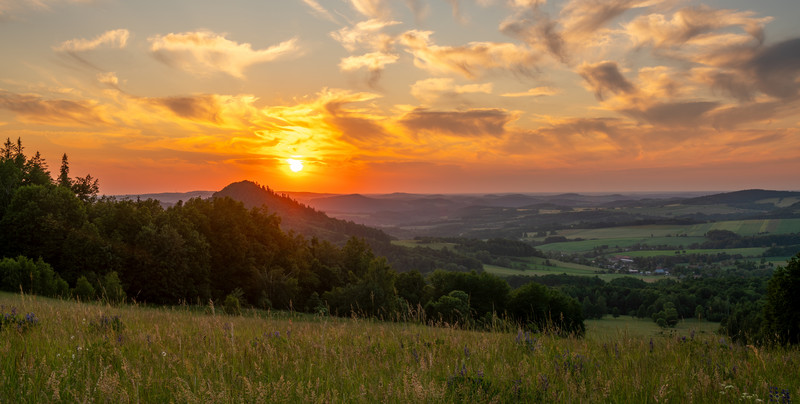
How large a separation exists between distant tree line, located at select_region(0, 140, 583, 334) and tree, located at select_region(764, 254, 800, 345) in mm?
19583

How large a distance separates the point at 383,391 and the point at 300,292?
64.4m

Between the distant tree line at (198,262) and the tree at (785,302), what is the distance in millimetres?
19583

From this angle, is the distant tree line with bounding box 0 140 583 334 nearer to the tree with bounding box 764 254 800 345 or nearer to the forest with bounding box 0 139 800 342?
the forest with bounding box 0 139 800 342

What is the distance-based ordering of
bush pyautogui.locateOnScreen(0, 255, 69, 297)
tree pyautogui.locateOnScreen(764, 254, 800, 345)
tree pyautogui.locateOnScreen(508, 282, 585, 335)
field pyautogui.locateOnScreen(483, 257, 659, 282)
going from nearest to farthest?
tree pyautogui.locateOnScreen(764, 254, 800, 345) → bush pyautogui.locateOnScreen(0, 255, 69, 297) → tree pyautogui.locateOnScreen(508, 282, 585, 335) → field pyautogui.locateOnScreen(483, 257, 659, 282)

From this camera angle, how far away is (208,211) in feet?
206

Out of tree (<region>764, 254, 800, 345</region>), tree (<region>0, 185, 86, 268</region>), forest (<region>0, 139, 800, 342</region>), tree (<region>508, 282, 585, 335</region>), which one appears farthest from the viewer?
tree (<region>508, 282, 585, 335</region>)

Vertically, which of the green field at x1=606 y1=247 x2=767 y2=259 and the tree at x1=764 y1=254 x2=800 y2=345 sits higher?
the tree at x1=764 y1=254 x2=800 y2=345

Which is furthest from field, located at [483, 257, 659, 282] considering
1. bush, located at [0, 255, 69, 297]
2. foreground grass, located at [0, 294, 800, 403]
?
foreground grass, located at [0, 294, 800, 403]

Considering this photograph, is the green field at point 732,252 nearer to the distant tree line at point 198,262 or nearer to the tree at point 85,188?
the distant tree line at point 198,262

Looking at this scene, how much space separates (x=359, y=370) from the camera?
5.02 metres

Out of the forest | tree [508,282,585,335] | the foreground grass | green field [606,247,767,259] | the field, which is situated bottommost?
the field

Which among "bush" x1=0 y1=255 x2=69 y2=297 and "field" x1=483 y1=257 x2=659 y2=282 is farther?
"field" x1=483 y1=257 x2=659 y2=282

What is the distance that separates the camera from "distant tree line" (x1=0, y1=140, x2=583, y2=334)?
4362 cm

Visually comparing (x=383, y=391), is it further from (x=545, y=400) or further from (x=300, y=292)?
(x=300, y=292)
